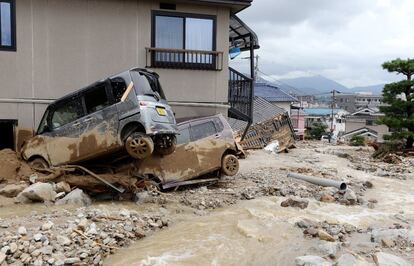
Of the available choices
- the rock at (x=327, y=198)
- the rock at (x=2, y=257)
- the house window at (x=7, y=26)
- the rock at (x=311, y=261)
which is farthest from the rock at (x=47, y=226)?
the rock at (x=327, y=198)

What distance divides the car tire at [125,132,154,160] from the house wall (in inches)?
140

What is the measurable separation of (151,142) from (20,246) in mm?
3718

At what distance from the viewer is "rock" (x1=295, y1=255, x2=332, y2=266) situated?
6.48 metres

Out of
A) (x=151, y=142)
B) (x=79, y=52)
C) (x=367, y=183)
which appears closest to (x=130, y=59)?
(x=79, y=52)

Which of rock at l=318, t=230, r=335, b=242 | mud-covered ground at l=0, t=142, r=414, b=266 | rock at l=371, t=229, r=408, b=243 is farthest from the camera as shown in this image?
rock at l=371, t=229, r=408, b=243

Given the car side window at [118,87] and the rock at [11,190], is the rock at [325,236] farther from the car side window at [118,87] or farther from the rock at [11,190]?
the rock at [11,190]

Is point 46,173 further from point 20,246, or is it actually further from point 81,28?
point 81,28

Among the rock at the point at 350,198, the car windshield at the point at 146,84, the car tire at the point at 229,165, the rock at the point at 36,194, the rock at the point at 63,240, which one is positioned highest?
the car windshield at the point at 146,84

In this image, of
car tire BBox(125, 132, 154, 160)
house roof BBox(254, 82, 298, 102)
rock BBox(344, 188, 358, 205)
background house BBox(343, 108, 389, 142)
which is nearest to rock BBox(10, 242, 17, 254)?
car tire BBox(125, 132, 154, 160)

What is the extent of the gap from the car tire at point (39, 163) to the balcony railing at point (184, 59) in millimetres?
4229

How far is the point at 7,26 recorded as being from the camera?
11.8 m

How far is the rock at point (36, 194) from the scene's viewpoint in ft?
30.4

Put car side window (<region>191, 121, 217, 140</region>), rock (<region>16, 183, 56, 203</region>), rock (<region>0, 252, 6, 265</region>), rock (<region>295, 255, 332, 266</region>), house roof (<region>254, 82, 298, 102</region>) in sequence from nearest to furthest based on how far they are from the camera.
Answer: rock (<region>0, 252, 6, 265</region>)
rock (<region>295, 255, 332, 266</region>)
rock (<region>16, 183, 56, 203</region>)
car side window (<region>191, 121, 217, 140</region>)
house roof (<region>254, 82, 298, 102</region>)

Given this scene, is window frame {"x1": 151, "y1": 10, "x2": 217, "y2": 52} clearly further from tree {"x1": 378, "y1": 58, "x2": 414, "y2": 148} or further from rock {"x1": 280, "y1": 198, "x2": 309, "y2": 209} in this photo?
tree {"x1": 378, "y1": 58, "x2": 414, "y2": 148}
